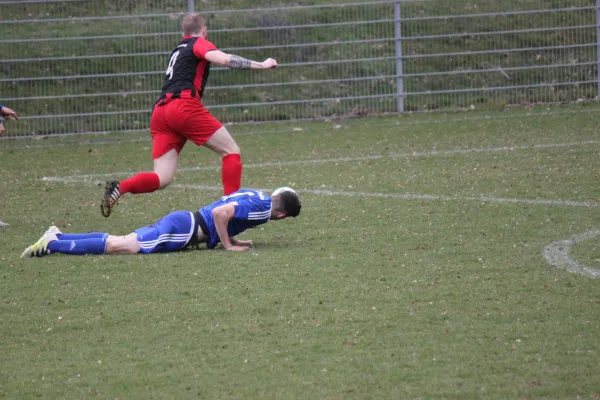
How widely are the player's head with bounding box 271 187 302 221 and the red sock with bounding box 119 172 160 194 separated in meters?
1.29

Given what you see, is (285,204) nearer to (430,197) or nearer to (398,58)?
(430,197)

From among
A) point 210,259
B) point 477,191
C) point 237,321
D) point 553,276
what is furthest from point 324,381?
point 477,191

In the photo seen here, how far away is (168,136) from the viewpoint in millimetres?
9359

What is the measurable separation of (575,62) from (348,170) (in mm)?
9223

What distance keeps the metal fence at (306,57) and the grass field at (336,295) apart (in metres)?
6.34

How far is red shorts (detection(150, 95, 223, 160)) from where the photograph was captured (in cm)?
919

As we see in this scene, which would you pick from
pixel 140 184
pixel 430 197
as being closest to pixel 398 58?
pixel 430 197

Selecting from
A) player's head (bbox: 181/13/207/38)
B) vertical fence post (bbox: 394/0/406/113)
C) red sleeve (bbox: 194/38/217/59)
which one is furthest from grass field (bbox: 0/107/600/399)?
vertical fence post (bbox: 394/0/406/113)

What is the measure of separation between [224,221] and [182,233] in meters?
0.40

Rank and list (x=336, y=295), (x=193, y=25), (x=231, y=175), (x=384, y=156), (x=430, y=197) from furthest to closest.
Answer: (x=384, y=156) < (x=430, y=197) < (x=193, y=25) < (x=231, y=175) < (x=336, y=295)

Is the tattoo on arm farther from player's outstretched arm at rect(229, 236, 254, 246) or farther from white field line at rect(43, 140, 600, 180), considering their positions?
white field line at rect(43, 140, 600, 180)

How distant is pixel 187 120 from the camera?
362 inches

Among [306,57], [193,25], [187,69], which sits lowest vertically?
[187,69]

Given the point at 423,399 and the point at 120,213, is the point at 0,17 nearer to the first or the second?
the point at 120,213
